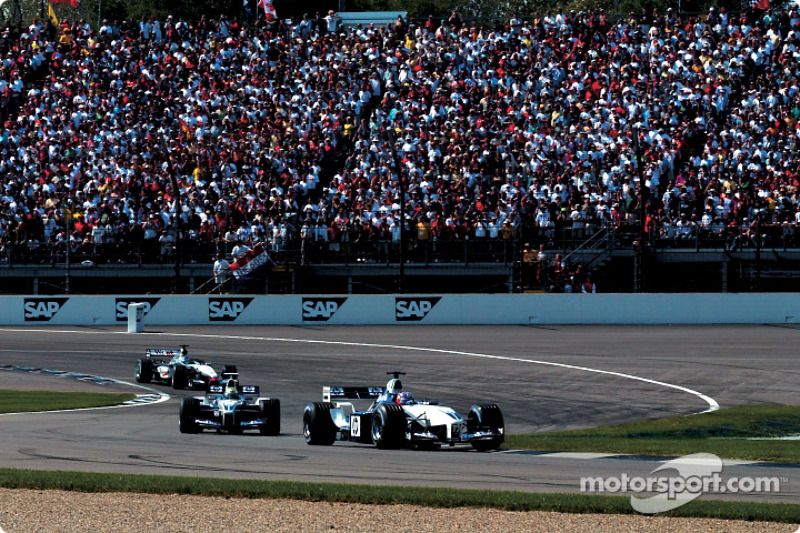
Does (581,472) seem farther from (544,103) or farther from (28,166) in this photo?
(28,166)

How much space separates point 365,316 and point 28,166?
50.2 ft

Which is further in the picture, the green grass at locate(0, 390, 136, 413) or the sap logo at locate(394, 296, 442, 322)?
the sap logo at locate(394, 296, 442, 322)

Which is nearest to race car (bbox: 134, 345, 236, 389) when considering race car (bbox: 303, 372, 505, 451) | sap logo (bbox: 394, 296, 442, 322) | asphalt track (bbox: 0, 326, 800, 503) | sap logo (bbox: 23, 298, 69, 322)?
asphalt track (bbox: 0, 326, 800, 503)

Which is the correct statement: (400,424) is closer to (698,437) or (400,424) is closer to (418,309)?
(698,437)

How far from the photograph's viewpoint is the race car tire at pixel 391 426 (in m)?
14.9

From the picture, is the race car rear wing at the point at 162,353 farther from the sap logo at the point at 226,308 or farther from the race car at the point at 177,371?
the sap logo at the point at 226,308

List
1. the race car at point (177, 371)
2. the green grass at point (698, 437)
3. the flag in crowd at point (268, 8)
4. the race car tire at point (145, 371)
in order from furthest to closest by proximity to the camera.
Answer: the flag in crowd at point (268, 8) < the race car tire at point (145, 371) < the race car at point (177, 371) < the green grass at point (698, 437)

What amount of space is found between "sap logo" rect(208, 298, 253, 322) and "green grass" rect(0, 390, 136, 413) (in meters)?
13.5

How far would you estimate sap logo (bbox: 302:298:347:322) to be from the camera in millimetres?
36031

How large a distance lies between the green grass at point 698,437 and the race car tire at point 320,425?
224 cm

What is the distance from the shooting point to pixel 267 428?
55.4ft

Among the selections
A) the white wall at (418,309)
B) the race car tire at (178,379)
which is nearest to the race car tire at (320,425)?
the race car tire at (178,379)

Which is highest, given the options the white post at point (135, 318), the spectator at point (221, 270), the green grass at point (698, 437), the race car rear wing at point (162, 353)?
the spectator at point (221, 270)

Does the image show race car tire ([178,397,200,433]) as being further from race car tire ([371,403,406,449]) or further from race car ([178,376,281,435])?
race car tire ([371,403,406,449])
